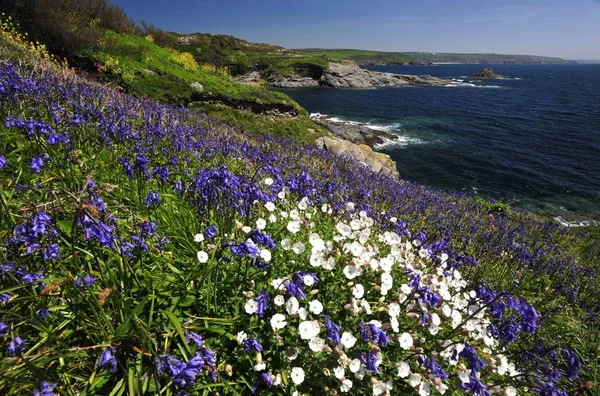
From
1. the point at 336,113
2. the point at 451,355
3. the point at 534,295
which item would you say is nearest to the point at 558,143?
the point at 336,113

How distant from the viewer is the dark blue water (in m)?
24.6

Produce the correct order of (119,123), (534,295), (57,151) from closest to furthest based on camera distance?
(57,151) < (119,123) < (534,295)

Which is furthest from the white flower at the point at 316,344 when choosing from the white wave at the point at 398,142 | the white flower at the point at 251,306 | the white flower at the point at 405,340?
the white wave at the point at 398,142

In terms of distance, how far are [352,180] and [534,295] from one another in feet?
17.5

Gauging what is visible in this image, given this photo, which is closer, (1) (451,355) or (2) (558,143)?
(1) (451,355)

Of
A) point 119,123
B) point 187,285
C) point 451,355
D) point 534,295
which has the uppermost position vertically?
point 119,123

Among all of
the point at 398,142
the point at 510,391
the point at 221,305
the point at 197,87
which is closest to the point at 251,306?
the point at 221,305

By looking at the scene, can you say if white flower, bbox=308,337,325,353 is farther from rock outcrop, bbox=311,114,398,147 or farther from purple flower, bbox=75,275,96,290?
rock outcrop, bbox=311,114,398,147

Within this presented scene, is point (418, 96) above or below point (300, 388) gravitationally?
above

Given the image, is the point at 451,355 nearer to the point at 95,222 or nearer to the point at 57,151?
the point at 95,222

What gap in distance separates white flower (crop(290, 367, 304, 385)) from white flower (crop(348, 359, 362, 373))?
0.38m

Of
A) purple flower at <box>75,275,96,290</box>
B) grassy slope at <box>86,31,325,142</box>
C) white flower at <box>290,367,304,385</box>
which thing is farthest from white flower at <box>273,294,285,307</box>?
grassy slope at <box>86,31,325,142</box>

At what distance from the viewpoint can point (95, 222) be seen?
2018 millimetres

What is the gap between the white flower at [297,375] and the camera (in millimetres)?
2332
